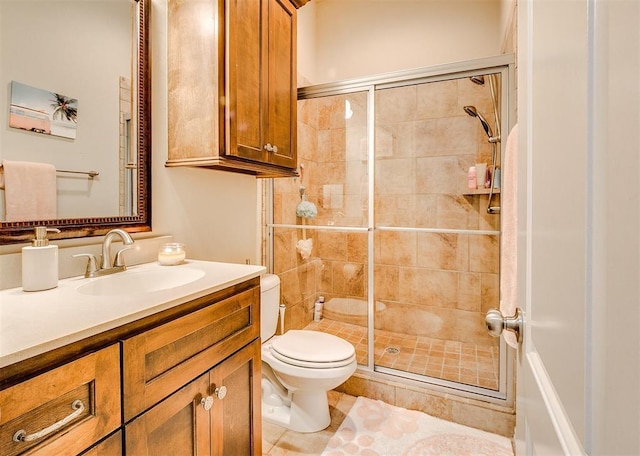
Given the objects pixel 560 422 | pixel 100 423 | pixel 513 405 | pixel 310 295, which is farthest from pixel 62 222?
pixel 513 405

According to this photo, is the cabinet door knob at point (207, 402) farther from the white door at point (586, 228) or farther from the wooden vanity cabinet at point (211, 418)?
the white door at point (586, 228)

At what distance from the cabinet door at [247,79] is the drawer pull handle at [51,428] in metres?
0.95

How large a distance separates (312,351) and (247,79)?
4.43 ft

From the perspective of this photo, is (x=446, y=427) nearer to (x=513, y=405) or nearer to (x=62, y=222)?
(x=513, y=405)

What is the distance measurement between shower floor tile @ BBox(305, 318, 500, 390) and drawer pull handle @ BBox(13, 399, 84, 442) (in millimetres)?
1869

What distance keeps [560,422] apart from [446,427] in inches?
66.5

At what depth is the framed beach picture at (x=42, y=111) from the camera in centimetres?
100

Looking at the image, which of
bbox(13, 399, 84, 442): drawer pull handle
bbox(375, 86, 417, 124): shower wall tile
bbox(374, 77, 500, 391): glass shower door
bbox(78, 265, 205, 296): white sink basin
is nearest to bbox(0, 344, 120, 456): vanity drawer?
bbox(13, 399, 84, 442): drawer pull handle

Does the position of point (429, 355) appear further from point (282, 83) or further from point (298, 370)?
point (282, 83)

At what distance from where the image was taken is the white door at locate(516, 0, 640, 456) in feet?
0.91

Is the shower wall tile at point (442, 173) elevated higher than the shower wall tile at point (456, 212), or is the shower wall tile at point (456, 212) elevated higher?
the shower wall tile at point (442, 173)

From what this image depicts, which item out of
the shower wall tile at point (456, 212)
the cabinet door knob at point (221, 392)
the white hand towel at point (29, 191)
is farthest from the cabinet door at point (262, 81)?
the shower wall tile at point (456, 212)

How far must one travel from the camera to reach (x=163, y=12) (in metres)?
1.41

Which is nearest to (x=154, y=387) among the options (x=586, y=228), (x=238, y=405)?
(x=238, y=405)
